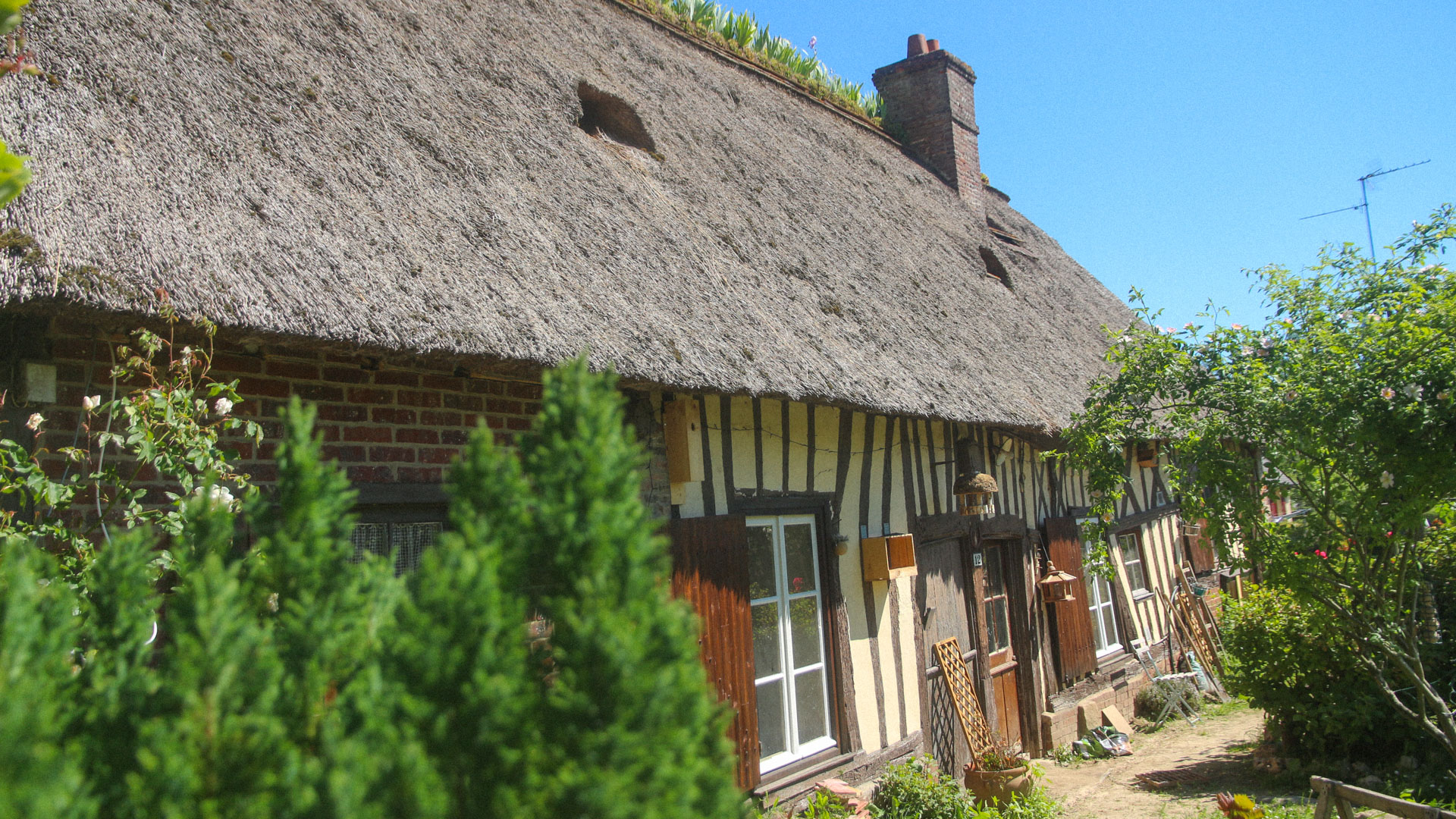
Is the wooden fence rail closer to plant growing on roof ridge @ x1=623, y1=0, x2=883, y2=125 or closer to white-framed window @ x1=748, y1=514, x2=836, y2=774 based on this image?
white-framed window @ x1=748, y1=514, x2=836, y2=774

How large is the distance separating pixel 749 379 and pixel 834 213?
11.6 ft

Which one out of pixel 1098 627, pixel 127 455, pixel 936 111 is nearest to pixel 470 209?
pixel 127 455

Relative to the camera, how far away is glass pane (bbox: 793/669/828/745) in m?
4.92

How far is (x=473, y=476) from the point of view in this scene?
1507 millimetres

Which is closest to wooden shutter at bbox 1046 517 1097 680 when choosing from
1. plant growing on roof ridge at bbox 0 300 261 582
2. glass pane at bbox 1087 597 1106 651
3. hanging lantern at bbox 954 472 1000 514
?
glass pane at bbox 1087 597 1106 651

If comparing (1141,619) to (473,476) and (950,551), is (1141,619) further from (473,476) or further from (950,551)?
(473,476)

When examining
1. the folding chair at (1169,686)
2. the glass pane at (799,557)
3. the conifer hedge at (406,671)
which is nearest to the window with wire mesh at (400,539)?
the conifer hedge at (406,671)

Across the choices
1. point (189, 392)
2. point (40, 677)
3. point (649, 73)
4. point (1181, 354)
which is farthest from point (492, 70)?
point (40, 677)

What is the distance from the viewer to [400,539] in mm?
3344

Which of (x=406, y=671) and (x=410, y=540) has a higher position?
(x=410, y=540)

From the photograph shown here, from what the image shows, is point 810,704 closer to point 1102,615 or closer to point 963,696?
point 963,696

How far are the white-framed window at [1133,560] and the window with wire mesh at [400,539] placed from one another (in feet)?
25.3

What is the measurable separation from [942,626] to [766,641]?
6.76 feet

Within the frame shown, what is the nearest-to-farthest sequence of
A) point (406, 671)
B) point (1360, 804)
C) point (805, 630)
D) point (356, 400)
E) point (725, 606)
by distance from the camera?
1. point (406, 671)
2. point (356, 400)
3. point (1360, 804)
4. point (725, 606)
5. point (805, 630)
